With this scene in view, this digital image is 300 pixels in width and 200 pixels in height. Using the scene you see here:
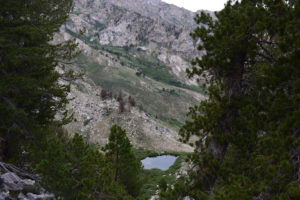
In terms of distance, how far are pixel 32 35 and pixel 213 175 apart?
973cm

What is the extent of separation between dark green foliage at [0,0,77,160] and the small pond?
82.3 feet

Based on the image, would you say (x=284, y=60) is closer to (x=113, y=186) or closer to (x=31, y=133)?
(x=113, y=186)

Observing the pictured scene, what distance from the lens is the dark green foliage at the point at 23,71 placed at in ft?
32.2

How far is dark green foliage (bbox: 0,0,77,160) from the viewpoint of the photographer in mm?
9828

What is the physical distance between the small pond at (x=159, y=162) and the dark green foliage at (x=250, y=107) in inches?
1136

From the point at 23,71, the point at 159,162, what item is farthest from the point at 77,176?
the point at 159,162

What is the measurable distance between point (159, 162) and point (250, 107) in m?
32.8

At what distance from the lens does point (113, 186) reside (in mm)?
7270

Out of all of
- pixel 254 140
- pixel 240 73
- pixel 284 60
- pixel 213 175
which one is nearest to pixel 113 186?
pixel 213 175

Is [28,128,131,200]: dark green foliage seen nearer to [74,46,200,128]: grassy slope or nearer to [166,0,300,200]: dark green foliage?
[166,0,300,200]: dark green foliage

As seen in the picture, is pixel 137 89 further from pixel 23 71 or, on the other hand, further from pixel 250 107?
pixel 250 107

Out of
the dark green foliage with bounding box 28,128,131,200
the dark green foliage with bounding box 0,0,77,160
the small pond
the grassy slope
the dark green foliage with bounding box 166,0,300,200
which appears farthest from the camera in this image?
the grassy slope

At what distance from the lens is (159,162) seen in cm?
3697

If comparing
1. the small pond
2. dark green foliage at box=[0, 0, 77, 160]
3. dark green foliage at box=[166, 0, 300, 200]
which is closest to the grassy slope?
the small pond
